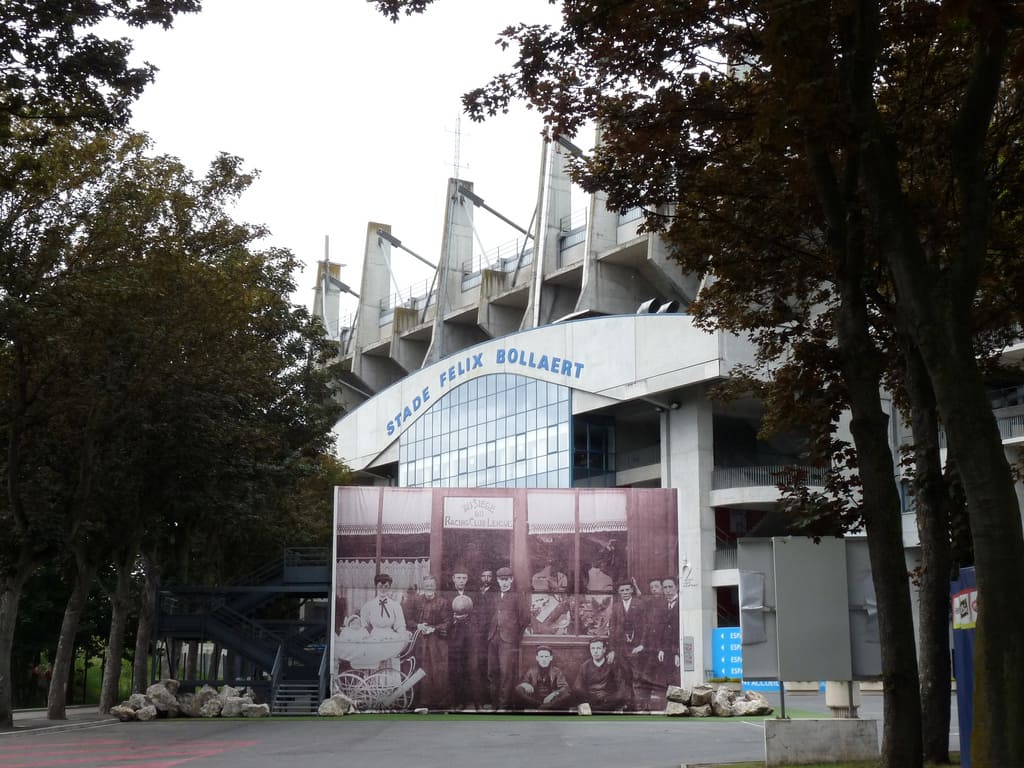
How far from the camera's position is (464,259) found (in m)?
68.6

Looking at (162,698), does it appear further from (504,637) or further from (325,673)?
(504,637)

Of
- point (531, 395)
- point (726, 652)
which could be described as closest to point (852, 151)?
point (726, 652)

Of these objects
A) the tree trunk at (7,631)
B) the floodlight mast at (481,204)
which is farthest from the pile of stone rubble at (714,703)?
the floodlight mast at (481,204)

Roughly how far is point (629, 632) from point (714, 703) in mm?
3798

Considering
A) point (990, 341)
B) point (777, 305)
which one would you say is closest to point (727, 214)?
point (777, 305)

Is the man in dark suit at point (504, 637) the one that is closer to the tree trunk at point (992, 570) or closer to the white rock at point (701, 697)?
the white rock at point (701, 697)

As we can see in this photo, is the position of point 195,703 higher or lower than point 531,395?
lower

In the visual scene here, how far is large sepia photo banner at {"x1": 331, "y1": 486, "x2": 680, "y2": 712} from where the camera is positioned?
3422cm

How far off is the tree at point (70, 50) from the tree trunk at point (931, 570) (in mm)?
8456

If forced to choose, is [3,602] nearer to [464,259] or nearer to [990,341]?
[990,341]

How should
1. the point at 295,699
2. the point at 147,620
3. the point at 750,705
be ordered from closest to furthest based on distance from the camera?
the point at 750,705
the point at 295,699
the point at 147,620

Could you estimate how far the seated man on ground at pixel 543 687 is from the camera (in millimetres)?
34344

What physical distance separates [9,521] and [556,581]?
49.3 ft

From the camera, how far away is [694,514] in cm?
4672
